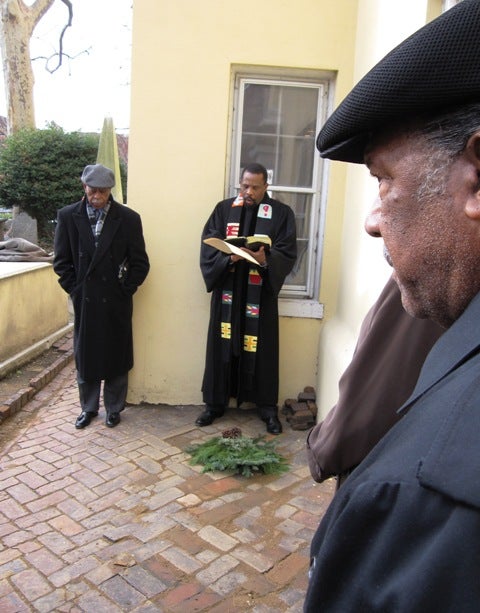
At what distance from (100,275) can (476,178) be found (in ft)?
13.0

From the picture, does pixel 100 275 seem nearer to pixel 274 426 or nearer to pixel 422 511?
pixel 274 426

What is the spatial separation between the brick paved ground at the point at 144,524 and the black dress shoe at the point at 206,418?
9 centimetres

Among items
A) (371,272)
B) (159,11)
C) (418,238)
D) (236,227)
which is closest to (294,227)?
(236,227)

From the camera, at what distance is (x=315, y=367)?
16.2 feet

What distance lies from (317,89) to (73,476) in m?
3.81

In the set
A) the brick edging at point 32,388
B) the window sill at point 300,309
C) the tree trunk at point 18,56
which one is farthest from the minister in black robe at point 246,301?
the tree trunk at point 18,56

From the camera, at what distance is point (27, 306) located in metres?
6.37

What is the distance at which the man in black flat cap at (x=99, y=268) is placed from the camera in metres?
4.40

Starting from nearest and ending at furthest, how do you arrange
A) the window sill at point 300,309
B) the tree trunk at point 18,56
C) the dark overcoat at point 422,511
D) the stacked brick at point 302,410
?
1. the dark overcoat at point 422,511
2. the stacked brick at point 302,410
3. the window sill at point 300,309
4. the tree trunk at point 18,56

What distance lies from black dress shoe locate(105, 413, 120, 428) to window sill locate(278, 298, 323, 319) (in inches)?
68.5

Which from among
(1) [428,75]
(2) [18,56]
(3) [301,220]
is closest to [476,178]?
(1) [428,75]

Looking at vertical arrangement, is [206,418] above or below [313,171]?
below

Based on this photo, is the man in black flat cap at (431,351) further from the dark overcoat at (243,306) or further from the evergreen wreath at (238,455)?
the dark overcoat at (243,306)

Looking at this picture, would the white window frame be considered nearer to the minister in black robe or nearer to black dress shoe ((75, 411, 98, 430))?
the minister in black robe
